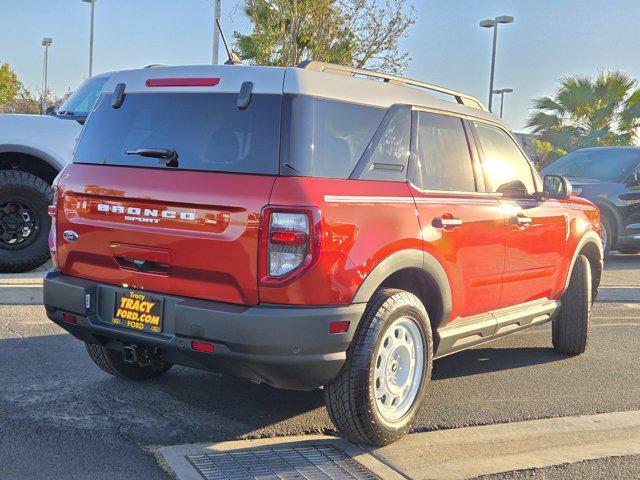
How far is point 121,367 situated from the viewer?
15.9ft

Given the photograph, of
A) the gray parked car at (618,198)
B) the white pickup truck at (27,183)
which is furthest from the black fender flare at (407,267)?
the gray parked car at (618,198)

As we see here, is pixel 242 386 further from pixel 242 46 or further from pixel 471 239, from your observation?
pixel 242 46

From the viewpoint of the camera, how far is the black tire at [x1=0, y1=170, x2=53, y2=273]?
789cm

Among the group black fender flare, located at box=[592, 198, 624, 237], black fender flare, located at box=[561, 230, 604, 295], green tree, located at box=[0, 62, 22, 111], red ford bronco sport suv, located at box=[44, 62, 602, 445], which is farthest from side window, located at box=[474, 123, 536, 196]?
green tree, located at box=[0, 62, 22, 111]

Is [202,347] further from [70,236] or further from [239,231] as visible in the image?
[70,236]

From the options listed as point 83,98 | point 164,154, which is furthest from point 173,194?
point 83,98

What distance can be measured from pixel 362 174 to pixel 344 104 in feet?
1.16

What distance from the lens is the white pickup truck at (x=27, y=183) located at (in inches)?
312

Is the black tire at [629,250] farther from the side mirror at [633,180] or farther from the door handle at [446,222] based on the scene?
the door handle at [446,222]

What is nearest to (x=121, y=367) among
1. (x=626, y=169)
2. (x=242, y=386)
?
(x=242, y=386)

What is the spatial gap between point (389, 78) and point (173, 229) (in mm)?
1498

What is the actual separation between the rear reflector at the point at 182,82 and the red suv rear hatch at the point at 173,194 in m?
0.04

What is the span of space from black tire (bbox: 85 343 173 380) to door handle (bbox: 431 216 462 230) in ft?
6.45

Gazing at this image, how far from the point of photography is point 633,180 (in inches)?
489
